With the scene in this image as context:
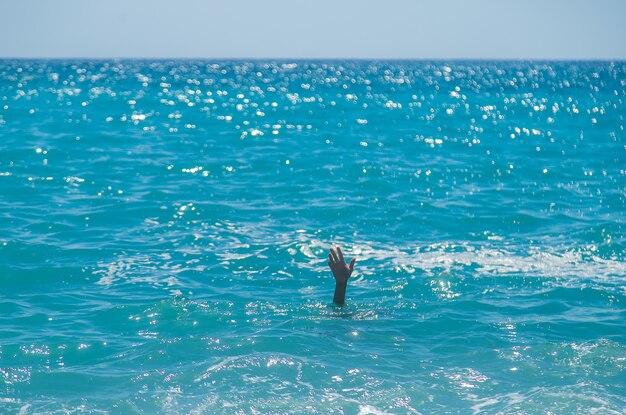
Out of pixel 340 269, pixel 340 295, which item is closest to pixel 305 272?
pixel 340 295

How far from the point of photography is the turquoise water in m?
9.87

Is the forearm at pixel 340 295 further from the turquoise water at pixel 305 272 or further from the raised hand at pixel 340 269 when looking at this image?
the turquoise water at pixel 305 272

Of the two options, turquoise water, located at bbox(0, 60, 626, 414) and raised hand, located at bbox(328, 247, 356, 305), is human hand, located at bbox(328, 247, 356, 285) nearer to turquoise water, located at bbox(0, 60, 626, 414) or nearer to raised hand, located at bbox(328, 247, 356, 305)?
raised hand, located at bbox(328, 247, 356, 305)

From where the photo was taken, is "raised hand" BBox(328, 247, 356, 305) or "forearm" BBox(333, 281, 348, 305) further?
"forearm" BBox(333, 281, 348, 305)

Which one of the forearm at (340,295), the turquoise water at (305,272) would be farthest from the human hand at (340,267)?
the turquoise water at (305,272)

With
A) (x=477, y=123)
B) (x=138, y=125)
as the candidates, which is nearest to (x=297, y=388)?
(x=138, y=125)

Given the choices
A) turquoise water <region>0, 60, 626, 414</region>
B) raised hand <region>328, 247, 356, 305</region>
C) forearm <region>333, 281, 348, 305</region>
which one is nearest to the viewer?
turquoise water <region>0, 60, 626, 414</region>

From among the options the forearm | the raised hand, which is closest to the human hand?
the raised hand

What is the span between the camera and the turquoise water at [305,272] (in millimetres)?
9867

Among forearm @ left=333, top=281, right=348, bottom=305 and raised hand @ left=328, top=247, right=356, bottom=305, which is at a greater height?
raised hand @ left=328, top=247, right=356, bottom=305

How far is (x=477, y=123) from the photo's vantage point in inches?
1480

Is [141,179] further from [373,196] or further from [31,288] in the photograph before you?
[31,288]

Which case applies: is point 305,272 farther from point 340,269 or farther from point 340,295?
point 340,269

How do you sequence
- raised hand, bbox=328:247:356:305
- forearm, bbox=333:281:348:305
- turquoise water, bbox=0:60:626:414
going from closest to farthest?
turquoise water, bbox=0:60:626:414, raised hand, bbox=328:247:356:305, forearm, bbox=333:281:348:305
